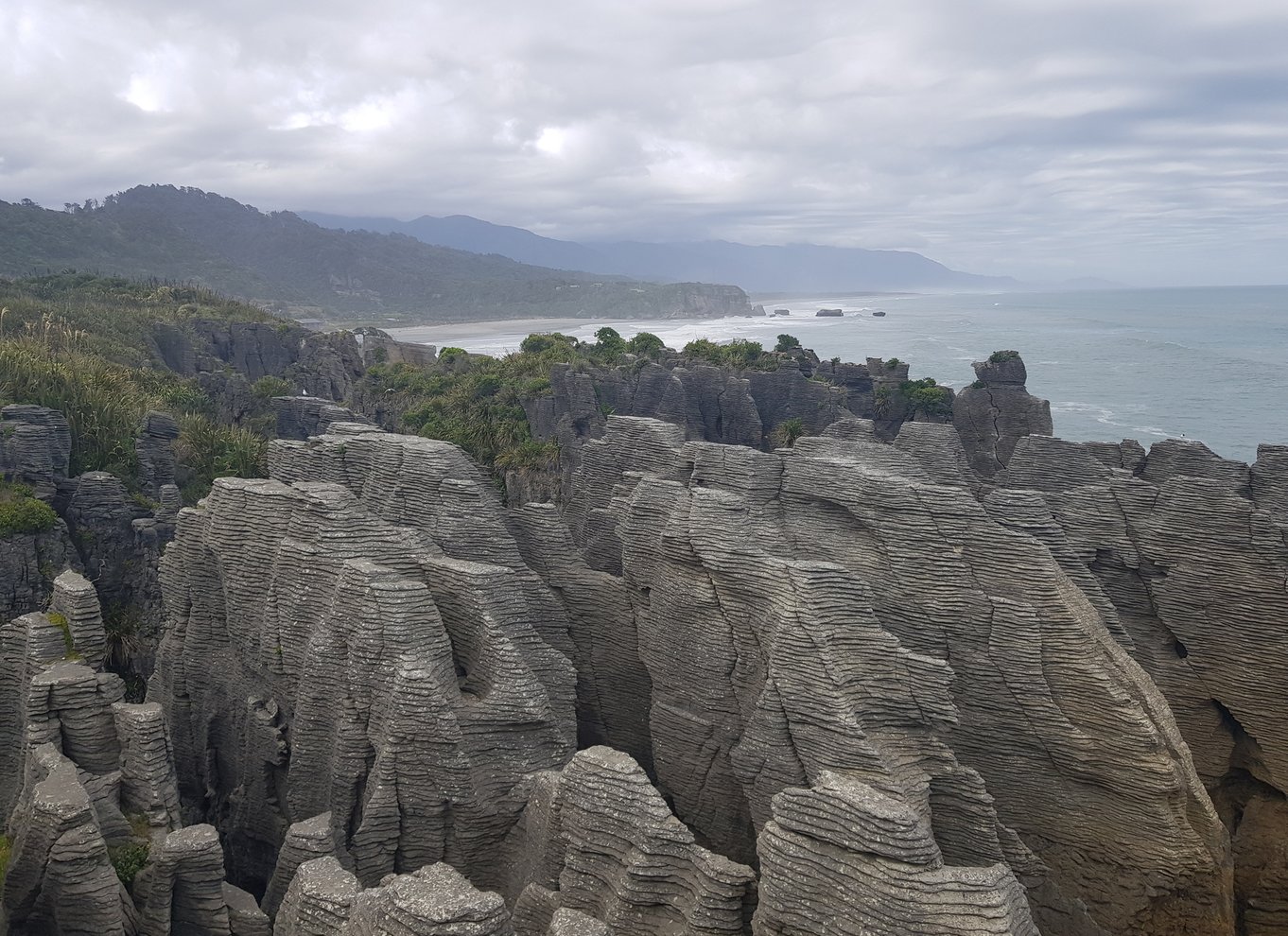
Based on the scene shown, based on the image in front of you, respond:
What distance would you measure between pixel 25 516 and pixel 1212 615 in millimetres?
25721

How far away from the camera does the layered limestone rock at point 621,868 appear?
11227 millimetres

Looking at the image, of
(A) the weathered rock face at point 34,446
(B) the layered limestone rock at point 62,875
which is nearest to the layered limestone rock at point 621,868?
(B) the layered limestone rock at point 62,875

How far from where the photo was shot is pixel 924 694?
14.0 m

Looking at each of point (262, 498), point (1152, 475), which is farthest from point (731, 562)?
point (1152, 475)

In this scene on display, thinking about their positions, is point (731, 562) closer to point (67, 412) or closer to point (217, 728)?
point (217, 728)

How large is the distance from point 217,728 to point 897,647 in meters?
13.0

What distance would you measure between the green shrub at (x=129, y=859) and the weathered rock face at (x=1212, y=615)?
1500 centimetres

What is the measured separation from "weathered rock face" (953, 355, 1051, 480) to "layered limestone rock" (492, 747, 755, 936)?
29.8m

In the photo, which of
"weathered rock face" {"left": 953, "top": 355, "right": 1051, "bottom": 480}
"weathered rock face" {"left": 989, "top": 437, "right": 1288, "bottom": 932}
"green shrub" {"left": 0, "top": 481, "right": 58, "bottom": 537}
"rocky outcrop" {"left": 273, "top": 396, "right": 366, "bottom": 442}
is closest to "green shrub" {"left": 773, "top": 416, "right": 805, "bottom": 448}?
"weathered rock face" {"left": 953, "top": 355, "right": 1051, "bottom": 480}

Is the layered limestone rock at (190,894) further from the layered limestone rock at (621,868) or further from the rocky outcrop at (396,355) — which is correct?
the rocky outcrop at (396,355)

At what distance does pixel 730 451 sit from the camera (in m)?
18.8

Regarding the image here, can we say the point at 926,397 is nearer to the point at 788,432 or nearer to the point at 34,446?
the point at 788,432

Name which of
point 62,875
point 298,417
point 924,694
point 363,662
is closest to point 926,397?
point 298,417

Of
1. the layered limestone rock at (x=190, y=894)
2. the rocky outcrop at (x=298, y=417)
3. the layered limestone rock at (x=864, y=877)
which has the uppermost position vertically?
the rocky outcrop at (x=298, y=417)
